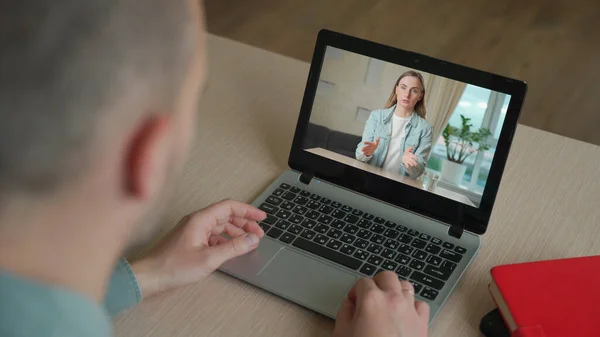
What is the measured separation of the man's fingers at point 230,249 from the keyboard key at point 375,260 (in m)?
0.15

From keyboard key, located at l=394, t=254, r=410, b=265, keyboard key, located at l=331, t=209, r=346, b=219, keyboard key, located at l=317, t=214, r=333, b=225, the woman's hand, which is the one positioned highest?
the woman's hand

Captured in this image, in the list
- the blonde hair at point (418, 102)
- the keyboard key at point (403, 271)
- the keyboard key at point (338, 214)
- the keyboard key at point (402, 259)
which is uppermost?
the blonde hair at point (418, 102)

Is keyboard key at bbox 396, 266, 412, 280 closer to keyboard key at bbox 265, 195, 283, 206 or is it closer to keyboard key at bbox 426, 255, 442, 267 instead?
keyboard key at bbox 426, 255, 442, 267

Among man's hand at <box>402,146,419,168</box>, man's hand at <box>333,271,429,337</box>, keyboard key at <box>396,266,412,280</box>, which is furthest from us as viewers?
man's hand at <box>402,146,419,168</box>

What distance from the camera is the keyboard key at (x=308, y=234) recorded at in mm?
978

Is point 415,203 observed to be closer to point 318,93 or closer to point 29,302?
point 318,93

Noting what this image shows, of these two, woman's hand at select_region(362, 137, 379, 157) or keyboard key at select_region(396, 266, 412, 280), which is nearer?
keyboard key at select_region(396, 266, 412, 280)

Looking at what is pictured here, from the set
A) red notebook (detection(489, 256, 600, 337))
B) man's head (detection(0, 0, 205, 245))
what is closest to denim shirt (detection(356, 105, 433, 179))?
red notebook (detection(489, 256, 600, 337))

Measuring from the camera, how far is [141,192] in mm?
517

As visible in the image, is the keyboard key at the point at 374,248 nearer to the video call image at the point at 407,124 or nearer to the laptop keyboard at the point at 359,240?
the laptop keyboard at the point at 359,240

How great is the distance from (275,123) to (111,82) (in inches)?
31.0

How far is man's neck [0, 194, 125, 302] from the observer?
0.48m

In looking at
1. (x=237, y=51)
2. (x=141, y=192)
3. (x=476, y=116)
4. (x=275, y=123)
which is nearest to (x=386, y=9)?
(x=237, y=51)

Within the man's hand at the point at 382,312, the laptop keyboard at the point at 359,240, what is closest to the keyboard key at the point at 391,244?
the laptop keyboard at the point at 359,240
